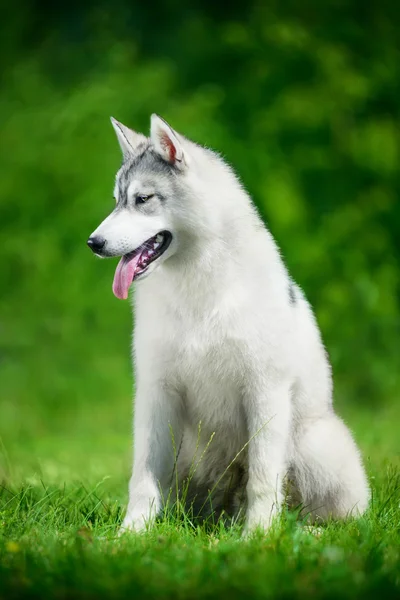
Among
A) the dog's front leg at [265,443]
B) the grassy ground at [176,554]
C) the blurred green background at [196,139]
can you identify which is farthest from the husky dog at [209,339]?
the blurred green background at [196,139]

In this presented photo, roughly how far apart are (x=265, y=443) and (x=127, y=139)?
174 centimetres

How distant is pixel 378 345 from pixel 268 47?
502cm

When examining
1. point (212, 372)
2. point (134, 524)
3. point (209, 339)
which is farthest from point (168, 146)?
point (134, 524)

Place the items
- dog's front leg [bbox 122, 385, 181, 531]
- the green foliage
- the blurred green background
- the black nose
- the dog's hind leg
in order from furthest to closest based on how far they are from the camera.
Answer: the blurred green background → the dog's hind leg → dog's front leg [bbox 122, 385, 181, 531] → the black nose → the green foliage

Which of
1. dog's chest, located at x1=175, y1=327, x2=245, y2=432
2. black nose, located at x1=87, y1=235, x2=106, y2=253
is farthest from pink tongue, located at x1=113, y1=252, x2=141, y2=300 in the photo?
dog's chest, located at x1=175, y1=327, x2=245, y2=432

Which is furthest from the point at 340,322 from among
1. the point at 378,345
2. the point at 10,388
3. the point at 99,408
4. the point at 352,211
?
the point at 10,388

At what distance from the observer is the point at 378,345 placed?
1034 cm

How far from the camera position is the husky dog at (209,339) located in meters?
4.20

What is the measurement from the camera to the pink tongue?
4133 millimetres

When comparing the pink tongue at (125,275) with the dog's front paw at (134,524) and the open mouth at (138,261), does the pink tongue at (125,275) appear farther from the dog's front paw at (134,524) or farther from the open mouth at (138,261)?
the dog's front paw at (134,524)

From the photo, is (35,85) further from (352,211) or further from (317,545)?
(317,545)

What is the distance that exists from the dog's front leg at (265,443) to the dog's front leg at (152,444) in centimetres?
40

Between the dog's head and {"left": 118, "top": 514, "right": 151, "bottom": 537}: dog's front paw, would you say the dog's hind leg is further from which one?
the dog's head

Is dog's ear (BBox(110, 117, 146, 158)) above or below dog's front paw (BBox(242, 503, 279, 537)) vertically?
above
